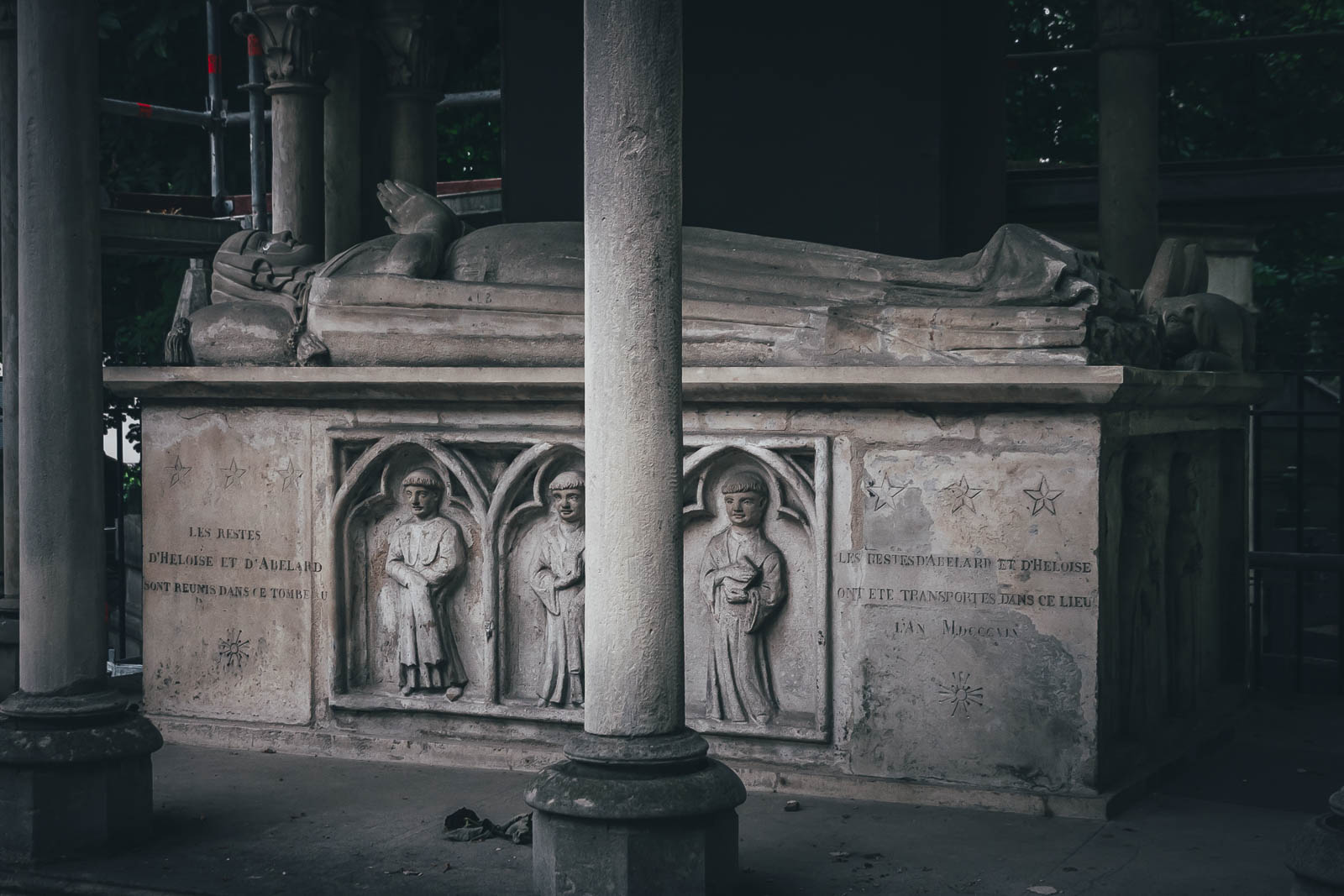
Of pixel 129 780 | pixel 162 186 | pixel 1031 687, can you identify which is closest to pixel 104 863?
pixel 129 780

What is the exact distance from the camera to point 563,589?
688 centimetres

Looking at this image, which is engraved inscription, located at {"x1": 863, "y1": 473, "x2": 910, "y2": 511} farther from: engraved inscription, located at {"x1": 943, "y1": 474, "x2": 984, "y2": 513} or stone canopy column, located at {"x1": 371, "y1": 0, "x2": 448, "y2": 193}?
stone canopy column, located at {"x1": 371, "y1": 0, "x2": 448, "y2": 193}

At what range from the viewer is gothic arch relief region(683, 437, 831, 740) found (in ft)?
21.4

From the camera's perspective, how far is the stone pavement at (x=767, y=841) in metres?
5.33

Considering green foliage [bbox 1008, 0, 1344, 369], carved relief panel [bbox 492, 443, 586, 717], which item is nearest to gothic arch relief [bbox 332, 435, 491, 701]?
carved relief panel [bbox 492, 443, 586, 717]

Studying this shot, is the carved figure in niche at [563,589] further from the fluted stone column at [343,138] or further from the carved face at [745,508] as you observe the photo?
the fluted stone column at [343,138]

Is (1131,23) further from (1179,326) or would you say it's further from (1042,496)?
(1042,496)

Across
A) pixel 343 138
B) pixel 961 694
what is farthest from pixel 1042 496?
pixel 343 138

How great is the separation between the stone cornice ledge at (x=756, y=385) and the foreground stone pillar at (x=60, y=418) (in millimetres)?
1319

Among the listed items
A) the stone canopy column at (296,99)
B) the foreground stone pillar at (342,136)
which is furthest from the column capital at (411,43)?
the stone canopy column at (296,99)

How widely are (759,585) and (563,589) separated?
851mm

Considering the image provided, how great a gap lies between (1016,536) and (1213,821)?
1244 mm

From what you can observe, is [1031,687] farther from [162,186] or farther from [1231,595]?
[162,186]

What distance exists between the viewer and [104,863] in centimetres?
561
